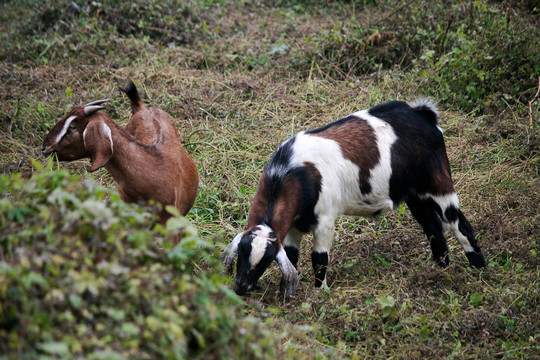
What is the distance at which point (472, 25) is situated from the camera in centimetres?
955

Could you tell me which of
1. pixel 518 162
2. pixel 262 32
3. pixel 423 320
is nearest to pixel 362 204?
pixel 423 320

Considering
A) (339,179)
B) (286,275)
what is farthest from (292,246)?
(339,179)

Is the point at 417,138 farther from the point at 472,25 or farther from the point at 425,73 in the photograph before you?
the point at 472,25

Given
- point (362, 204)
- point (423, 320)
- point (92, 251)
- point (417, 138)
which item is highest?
point (92, 251)

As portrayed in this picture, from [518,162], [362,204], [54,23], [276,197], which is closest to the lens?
[276,197]

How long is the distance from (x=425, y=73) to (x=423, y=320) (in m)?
5.00

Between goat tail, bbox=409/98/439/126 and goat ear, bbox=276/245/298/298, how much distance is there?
2054 mm

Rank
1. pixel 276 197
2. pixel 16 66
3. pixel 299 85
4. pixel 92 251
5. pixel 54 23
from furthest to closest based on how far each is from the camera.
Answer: pixel 54 23 → pixel 16 66 → pixel 299 85 → pixel 276 197 → pixel 92 251

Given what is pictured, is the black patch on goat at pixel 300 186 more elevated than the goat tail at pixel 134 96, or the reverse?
the goat tail at pixel 134 96

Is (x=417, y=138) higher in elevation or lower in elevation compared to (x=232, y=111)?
higher

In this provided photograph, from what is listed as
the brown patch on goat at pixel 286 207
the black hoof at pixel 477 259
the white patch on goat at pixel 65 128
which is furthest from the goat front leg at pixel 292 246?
the white patch on goat at pixel 65 128

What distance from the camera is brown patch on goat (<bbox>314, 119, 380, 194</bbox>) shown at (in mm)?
5441

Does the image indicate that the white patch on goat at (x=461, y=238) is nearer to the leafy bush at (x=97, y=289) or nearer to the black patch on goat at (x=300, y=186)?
the black patch on goat at (x=300, y=186)

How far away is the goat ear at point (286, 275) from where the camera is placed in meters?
4.93
